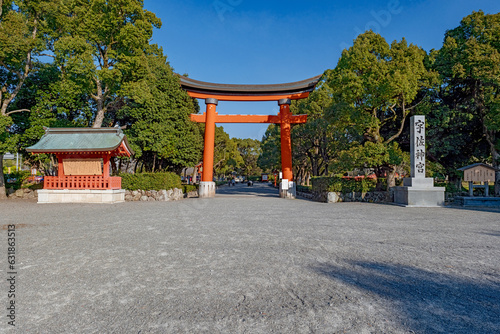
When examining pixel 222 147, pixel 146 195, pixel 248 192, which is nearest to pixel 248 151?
pixel 222 147

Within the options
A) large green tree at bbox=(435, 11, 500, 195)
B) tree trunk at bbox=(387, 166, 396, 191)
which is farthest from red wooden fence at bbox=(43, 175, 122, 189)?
large green tree at bbox=(435, 11, 500, 195)

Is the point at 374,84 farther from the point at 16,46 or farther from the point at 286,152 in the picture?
the point at 16,46

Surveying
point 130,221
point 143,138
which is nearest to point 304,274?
point 130,221

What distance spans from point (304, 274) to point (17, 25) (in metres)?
18.3

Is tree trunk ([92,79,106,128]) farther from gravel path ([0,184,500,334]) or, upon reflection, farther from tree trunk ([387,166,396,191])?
tree trunk ([387,166,396,191])

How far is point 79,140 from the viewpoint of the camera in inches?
553

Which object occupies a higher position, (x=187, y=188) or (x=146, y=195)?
(x=187, y=188)

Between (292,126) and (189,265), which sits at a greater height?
(292,126)

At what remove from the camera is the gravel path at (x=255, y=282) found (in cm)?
230

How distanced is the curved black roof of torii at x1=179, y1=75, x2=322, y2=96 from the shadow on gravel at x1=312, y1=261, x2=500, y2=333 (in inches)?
685

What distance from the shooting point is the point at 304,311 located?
2.49m

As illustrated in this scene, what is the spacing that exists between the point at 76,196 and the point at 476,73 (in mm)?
21243

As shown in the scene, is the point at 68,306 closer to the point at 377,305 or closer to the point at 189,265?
the point at 189,265

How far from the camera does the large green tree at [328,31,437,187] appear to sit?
12.7 metres
